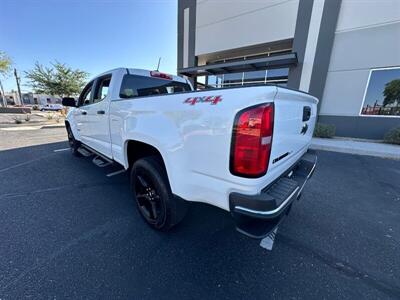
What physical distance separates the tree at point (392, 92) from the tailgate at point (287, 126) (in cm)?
973

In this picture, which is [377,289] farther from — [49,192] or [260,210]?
[49,192]

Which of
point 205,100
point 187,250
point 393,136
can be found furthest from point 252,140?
point 393,136

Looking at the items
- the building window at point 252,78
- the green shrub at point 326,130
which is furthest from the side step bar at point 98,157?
the green shrub at point 326,130

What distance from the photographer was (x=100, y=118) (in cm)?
329

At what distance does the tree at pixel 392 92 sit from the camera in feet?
27.2

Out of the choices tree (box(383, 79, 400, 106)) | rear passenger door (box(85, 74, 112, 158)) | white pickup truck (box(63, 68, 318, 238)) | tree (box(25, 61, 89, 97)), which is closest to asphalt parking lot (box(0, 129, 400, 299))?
white pickup truck (box(63, 68, 318, 238))

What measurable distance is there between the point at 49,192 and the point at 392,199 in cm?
637

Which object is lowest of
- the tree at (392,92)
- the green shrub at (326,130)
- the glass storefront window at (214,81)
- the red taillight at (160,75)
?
the green shrub at (326,130)

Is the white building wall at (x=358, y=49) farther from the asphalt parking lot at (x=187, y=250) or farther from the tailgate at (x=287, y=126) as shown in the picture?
the tailgate at (x=287, y=126)

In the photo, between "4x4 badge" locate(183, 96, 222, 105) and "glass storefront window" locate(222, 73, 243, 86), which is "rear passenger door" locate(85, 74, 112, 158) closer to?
"4x4 badge" locate(183, 96, 222, 105)

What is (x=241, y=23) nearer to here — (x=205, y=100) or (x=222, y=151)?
(x=205, y=100)

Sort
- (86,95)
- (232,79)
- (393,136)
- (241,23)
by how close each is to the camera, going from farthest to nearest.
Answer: (232,79) → (241,23) → (393,136) → (86,95)

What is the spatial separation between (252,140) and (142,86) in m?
2.52

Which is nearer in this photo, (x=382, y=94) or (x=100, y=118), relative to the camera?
(x=100, y=118)
